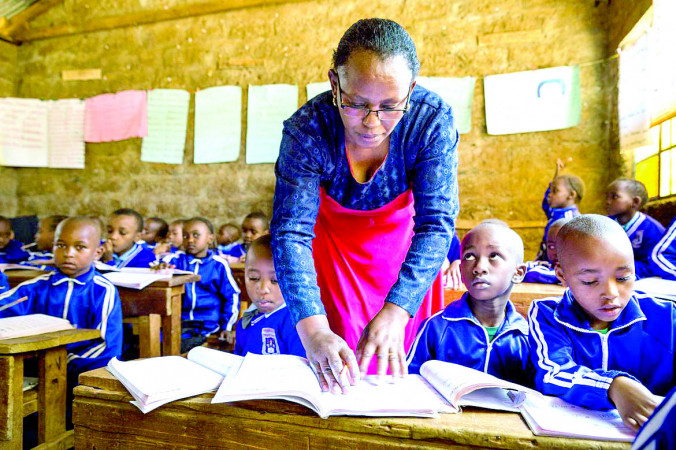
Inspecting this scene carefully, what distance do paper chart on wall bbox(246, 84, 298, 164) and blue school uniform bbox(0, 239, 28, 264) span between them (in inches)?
94.5

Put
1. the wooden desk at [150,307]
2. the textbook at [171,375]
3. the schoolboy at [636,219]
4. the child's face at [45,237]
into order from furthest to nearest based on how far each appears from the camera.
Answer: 1. the child's face at [45,237]
2. the schoolboy at [636,219]
3. the wooden desk at [150,307]
4. the textbook at [171,375]

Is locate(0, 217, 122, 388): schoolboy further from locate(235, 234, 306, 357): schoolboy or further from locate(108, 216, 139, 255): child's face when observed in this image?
locate(108, 216, 139, 255): child's face

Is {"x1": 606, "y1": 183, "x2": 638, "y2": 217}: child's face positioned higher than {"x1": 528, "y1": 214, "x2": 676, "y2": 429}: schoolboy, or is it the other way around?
{"x1": 606, "y1": 183, "x2": 638, "y2": 217}: child's face

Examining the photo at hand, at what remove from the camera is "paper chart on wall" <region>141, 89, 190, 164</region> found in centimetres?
562

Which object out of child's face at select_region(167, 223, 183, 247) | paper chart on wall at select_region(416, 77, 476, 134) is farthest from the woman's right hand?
child's face at select_region(167, 223, 183, 247)

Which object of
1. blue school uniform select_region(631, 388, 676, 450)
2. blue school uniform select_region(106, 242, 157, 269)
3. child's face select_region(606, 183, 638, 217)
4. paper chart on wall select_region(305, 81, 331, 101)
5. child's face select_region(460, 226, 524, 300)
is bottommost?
blue school uniform select_region(106, 242, 157, 269)

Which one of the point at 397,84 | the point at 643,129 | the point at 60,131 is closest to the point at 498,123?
the point at 643,129

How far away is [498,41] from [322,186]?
4.04 m

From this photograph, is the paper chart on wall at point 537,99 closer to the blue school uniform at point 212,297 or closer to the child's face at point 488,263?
the blue school uniform at point 212,297

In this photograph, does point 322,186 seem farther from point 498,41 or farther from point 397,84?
point 498,41

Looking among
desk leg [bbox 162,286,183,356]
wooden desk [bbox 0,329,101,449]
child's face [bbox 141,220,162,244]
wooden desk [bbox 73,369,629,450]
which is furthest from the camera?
child's face [bbox 141,220,162,244]

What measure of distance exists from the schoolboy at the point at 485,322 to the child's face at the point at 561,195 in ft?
9.28

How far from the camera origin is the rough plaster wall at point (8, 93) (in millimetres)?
6105

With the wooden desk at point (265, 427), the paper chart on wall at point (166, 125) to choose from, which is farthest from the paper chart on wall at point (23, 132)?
the wooden desk at point (265, 427)
